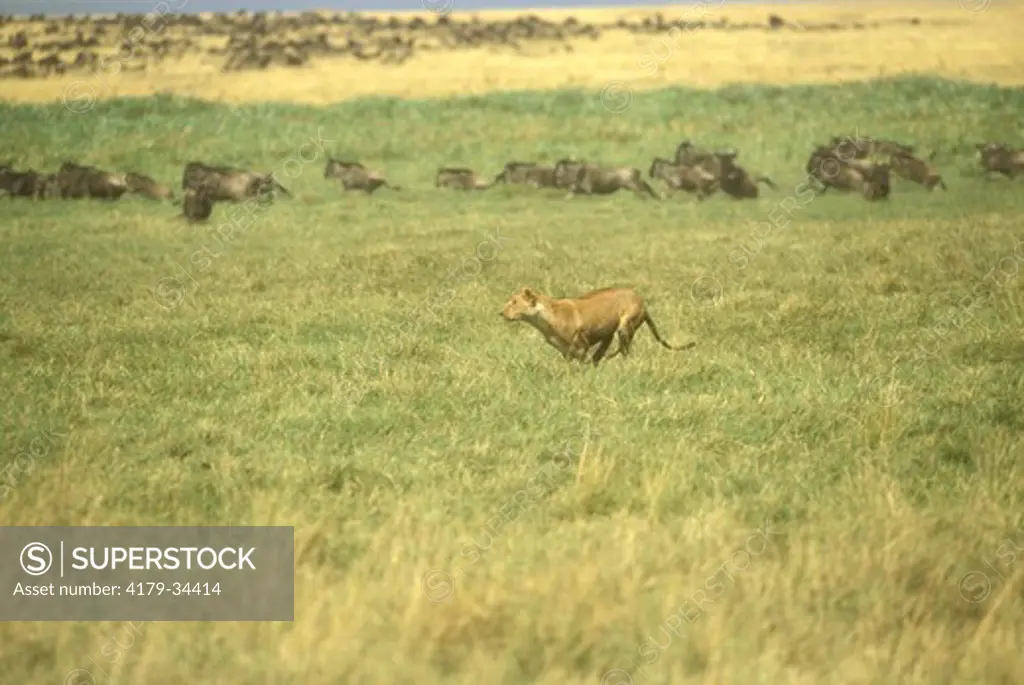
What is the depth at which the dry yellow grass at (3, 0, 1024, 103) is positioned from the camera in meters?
42.0

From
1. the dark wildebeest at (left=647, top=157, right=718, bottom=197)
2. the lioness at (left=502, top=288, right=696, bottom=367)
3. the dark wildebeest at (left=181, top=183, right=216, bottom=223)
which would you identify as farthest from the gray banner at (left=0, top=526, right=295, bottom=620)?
the dark wildebeest at (left=647, top=157, right=718, bottom=197)

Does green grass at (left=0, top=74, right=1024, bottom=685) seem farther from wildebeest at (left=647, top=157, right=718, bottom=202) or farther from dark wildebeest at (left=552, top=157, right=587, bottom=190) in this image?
dark wildebeest at (left=552, top=157, right=587, bottom=190)

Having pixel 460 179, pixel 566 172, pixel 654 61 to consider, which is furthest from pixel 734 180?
Result: pixel 654 61

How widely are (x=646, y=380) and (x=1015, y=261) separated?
7739 millimetres

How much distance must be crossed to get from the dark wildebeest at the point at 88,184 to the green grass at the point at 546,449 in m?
6.24

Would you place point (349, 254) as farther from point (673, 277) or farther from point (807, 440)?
point (807, 440)

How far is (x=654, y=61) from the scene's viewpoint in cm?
5116

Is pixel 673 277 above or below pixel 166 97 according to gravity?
above

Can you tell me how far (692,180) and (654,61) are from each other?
2405cm

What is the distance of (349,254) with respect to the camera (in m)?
18.1

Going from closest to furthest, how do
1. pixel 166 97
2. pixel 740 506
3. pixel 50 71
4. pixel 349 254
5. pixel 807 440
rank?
pixel 740 506 < pixel 807 440 < pixel 349 254 < pixel 166 97 < pixel 50 71

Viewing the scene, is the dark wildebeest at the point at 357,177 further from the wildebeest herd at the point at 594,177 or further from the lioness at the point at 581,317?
the lioness at the point at 581,317

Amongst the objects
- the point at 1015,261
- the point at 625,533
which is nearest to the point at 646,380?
the point at 625,533

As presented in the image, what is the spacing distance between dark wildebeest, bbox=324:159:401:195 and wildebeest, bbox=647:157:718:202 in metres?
5.33
